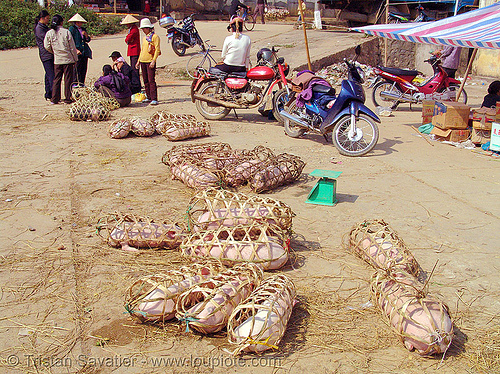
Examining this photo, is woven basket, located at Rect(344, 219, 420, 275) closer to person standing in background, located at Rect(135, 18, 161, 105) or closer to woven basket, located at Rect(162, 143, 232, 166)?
woven basket, located at Rect(162, 143, 232, 166)

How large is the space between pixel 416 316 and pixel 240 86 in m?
6.72

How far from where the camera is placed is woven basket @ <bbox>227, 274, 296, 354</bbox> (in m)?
2.51

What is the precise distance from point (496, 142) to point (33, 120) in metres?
8.13

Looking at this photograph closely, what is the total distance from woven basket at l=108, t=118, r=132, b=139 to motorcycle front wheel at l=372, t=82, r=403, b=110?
610 cm

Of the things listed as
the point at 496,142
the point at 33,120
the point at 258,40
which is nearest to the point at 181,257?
the point at 496,142

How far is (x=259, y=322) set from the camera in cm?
256

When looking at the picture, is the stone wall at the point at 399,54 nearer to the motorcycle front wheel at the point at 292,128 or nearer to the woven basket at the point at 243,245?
the motorcycle front wheel at the point at 292,128

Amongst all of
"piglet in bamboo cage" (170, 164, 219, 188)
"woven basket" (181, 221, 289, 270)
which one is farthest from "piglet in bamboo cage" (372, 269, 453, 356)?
"piglet in bamboo cage" (170, 164, 219, 188)

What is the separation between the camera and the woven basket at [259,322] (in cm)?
251

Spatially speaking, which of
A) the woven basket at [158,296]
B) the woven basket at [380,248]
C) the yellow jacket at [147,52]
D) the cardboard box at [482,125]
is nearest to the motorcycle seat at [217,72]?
the yellow jacket at [147,52]

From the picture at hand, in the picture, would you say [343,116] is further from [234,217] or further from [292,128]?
[234,217]

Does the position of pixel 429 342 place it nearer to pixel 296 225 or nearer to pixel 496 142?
pixel 296 225

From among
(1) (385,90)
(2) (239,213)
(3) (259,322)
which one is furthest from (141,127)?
(1) (385,90)

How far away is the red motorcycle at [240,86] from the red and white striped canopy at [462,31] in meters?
2.44
